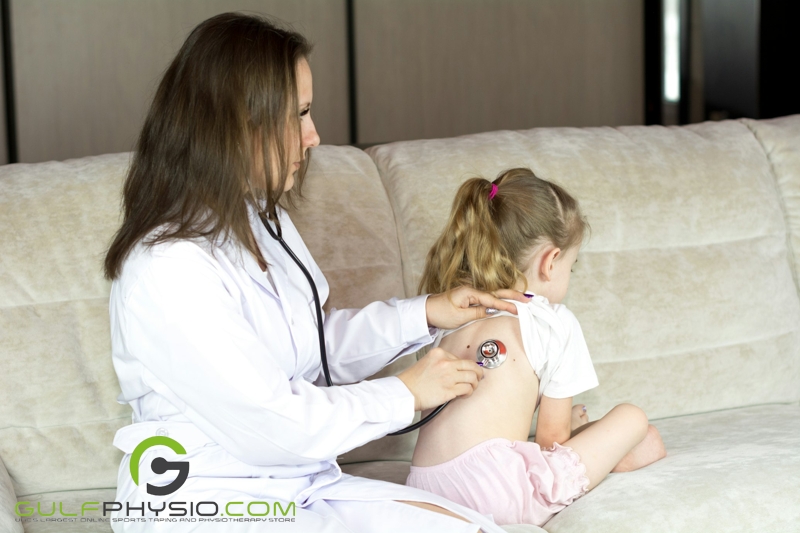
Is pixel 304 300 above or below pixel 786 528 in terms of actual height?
above

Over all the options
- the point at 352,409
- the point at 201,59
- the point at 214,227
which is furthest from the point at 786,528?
the point at 201,59

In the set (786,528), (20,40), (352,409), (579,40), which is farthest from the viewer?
(579,40)

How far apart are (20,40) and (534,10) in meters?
2.35

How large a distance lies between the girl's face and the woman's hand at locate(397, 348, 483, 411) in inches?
13.0

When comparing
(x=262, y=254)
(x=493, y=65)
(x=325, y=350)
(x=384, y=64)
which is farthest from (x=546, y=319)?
(x=493, y=65)

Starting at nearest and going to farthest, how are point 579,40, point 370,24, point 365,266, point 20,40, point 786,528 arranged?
point 786,528, point 365,266, point 20,40, point 370,24, point 579,40

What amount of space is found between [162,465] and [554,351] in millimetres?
694

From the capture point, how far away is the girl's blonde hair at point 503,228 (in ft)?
5.08

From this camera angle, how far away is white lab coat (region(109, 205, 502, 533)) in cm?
115

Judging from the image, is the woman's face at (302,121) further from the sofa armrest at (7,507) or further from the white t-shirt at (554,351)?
the sofa armrest at (7,507)

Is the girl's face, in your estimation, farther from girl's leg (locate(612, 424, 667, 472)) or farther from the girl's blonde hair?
girl's leg (locate(612, 424, 667, 472))

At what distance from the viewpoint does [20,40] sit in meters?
3.42

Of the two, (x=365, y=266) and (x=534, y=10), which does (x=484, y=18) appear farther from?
(x=365, y=266)

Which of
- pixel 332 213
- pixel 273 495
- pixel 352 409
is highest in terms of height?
pixel 332 213
